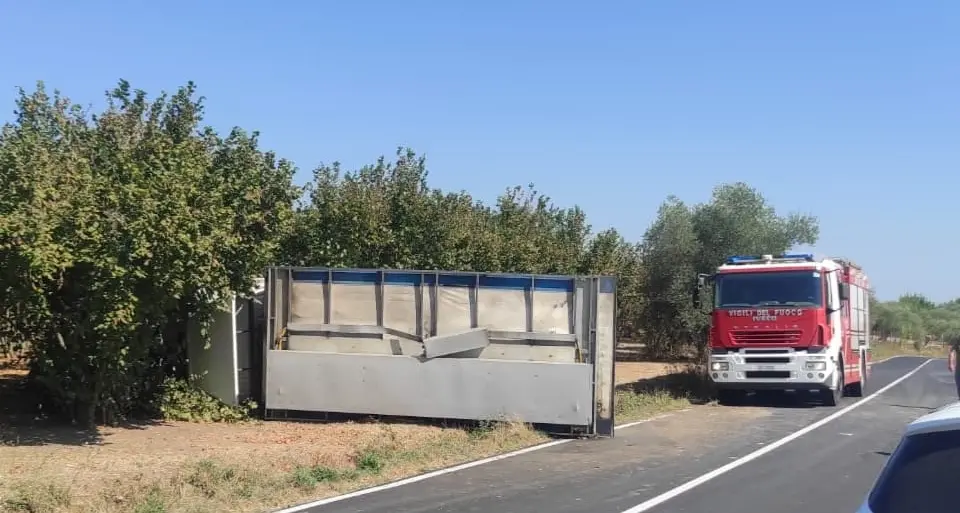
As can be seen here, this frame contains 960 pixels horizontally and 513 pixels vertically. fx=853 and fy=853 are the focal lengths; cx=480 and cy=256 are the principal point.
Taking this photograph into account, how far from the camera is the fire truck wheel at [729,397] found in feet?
70.8

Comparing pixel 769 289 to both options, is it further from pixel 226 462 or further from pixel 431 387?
pixel 226 462

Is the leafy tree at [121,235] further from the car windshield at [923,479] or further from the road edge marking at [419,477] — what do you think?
the car windshield at [923,479]

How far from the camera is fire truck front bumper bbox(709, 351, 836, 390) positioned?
1959 cm

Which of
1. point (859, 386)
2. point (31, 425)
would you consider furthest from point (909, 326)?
point (31, 425)

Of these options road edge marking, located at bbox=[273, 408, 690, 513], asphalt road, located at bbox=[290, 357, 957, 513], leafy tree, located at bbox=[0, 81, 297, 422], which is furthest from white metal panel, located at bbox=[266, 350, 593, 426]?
leafy tree, located at bbox=[0, 81, 297, 422]

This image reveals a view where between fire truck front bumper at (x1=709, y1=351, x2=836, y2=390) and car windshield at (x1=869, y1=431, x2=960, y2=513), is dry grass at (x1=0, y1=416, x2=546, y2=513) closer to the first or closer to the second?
car windshield at (x1=869, y1=431, x2=960, y2=513)

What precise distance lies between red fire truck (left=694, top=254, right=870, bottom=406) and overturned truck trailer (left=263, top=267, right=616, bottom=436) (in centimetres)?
651

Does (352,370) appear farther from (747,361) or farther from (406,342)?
(747,361)

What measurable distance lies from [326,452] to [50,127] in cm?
737

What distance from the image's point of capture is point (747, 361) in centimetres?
2011

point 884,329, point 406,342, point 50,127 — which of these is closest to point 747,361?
point 406,342

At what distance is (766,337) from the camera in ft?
65.5

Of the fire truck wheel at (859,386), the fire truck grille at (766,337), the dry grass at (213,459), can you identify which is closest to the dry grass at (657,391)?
the dry grass at (213,459)

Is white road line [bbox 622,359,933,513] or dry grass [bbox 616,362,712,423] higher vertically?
white road line [bbox 622,359,933,513]
